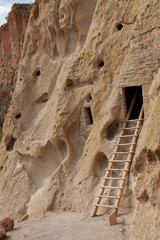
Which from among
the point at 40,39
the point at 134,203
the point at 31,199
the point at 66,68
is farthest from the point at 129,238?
the point at 40,39

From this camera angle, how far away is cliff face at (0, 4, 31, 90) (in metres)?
23.1

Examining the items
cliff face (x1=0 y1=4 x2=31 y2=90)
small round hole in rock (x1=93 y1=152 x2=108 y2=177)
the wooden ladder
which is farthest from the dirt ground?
cliff face (x1=0 y1=4 x2=31 y2=90)

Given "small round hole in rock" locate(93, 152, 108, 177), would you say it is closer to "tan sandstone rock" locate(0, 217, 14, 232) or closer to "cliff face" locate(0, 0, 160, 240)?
"cliff face" locate(0, 0, 160, 240)

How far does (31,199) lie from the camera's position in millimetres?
10391

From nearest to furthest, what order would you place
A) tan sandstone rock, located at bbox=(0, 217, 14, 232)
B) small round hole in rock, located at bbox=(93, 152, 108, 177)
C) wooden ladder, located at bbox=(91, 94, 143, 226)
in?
wooden ladder, located at bbox=(91, 94, 143, 226), tan sandstone rock, located at bbox=(0, 217, 14, 232), small round hole in rock, located at bbox=(93, 152, 108, 177)

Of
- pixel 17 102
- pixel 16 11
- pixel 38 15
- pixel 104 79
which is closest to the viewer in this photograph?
pixel 104 79

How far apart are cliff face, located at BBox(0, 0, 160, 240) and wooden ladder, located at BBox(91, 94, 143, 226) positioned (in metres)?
0.23

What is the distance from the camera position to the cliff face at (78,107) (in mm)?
7621

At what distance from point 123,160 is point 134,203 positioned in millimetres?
944

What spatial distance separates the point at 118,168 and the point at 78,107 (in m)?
2.34

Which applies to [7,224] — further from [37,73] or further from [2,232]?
[37,73]

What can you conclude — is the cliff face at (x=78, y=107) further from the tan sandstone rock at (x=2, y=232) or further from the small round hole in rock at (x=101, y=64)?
the tan sandstone rock at (x=2, y=232)

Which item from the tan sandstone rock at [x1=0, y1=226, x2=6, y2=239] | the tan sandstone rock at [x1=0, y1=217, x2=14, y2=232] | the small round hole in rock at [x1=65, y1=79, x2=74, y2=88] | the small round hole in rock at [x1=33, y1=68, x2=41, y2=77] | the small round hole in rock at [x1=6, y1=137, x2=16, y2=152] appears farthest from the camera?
the small round hole in rock at [x1=33, y1=68, x2=41, y2=77]

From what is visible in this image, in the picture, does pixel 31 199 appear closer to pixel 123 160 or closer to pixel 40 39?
pixel 123 160
